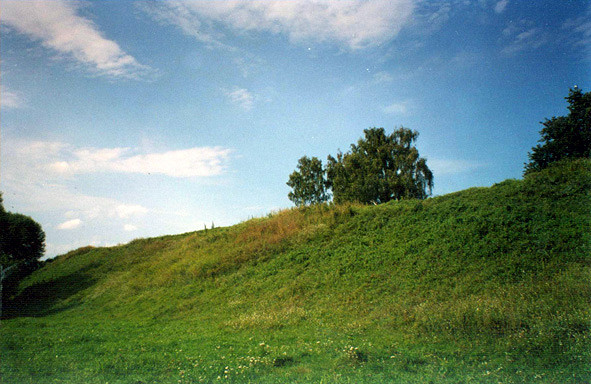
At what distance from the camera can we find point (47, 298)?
2761cm

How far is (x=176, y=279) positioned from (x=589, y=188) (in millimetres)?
25197

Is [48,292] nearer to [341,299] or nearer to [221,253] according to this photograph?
[221,253]

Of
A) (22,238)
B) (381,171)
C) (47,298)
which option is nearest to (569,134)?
(381,171)

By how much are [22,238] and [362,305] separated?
43157 mm

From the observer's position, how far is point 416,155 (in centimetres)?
4234

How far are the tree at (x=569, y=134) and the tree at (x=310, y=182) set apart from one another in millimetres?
27433

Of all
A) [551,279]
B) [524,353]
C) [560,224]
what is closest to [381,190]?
[560,224]

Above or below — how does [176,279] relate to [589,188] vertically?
below

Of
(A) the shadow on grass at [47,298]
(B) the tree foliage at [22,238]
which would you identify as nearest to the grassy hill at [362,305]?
(A) the shadow on grass at [47,298]

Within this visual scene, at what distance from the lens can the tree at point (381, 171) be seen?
4184cm

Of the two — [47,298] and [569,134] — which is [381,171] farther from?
[47,298]

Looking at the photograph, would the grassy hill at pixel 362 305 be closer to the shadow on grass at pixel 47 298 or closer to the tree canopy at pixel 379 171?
the shadow on grass at pixel 47 298

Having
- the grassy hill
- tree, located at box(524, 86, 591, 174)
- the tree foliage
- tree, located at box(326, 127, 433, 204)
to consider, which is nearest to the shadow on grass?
the grassy hill

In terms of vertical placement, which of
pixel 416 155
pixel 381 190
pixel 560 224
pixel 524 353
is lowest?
pixel 524 353
